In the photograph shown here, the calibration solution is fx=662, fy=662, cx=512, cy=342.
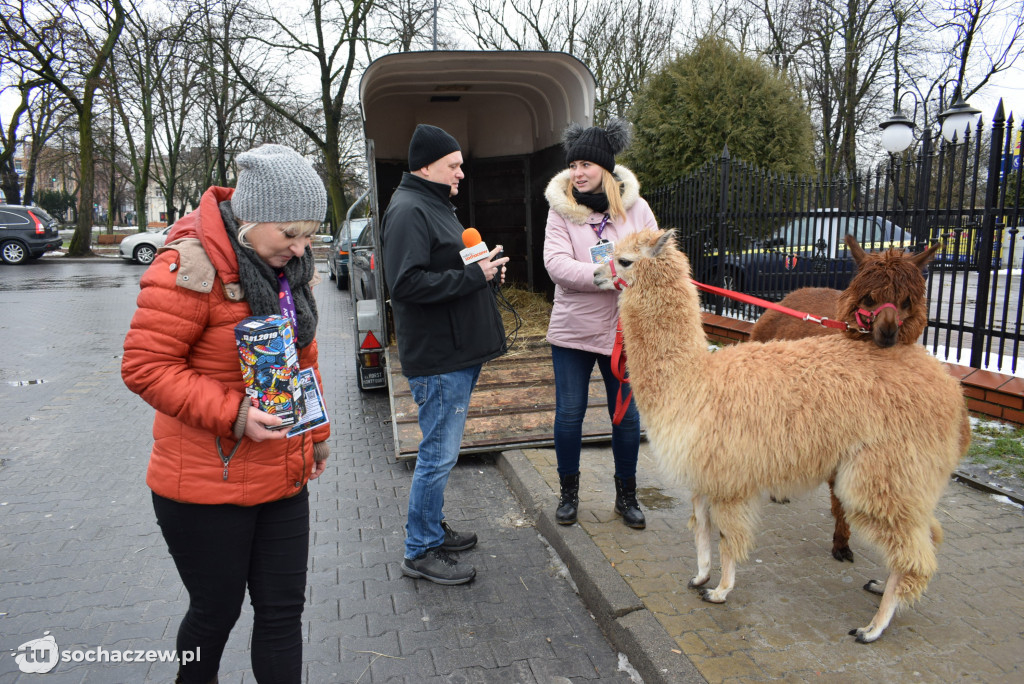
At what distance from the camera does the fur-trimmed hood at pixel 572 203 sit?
11.8 ft

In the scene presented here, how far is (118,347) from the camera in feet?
33.9

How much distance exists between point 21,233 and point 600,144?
95.7 feet

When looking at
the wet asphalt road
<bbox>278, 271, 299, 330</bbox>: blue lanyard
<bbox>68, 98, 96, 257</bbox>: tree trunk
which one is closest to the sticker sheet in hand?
<bbox>278, 271, 299, 330</bbox>: blue lanyard

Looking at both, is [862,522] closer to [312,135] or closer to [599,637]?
[599,637]

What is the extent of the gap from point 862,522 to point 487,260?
2.02 m

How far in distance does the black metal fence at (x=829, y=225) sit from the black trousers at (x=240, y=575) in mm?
6140

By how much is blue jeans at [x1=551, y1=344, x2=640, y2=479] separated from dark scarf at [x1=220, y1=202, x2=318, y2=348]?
1.80 meters

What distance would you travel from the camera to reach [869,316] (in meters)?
2.84

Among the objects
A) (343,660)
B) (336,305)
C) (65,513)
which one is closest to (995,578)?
(343,660)

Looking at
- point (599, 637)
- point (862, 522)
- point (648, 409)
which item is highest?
point (648, 409)

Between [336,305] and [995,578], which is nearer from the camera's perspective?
[995,578]

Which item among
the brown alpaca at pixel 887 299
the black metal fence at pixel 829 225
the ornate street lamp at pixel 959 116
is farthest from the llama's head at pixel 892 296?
the ornate street lamp at pixel 959 116

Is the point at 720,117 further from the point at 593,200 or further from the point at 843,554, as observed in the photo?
the point at 843,554

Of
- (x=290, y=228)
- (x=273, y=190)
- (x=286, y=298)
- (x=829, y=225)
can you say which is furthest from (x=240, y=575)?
(x=829, y=225)
